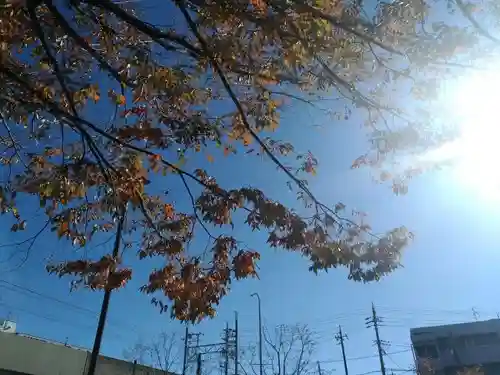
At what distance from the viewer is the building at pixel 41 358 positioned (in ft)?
70.7

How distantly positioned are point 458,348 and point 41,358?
3570 cm

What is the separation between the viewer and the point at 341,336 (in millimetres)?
48844

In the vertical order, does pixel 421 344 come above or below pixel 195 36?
above

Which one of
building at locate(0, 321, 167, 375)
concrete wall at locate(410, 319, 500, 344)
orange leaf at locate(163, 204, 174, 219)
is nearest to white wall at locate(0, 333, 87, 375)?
building at locate(0, 321, 167, 375)

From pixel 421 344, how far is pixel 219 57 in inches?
1793

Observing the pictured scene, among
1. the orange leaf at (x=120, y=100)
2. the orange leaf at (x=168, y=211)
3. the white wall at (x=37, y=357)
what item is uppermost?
the white wall at (x=37, y=357)

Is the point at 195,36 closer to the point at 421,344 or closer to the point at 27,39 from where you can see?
the point at 27,39

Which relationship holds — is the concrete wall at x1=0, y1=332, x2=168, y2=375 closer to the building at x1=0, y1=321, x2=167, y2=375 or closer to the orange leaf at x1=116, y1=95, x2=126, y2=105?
the building at x1=0, y1=321, x2=167, y2=375

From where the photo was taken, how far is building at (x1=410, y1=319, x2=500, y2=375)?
40781 mm

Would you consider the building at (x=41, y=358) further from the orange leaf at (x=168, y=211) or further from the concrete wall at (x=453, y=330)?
the concrete wall at (x=453, y=330)

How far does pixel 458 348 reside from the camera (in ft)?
140

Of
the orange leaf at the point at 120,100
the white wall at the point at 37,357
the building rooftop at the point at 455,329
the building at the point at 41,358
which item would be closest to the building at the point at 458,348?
the building rooftop at the point at 455,329

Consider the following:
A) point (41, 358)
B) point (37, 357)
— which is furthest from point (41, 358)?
point (37, 357)

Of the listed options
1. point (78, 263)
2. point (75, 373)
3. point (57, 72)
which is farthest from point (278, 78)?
point (75, 373)
